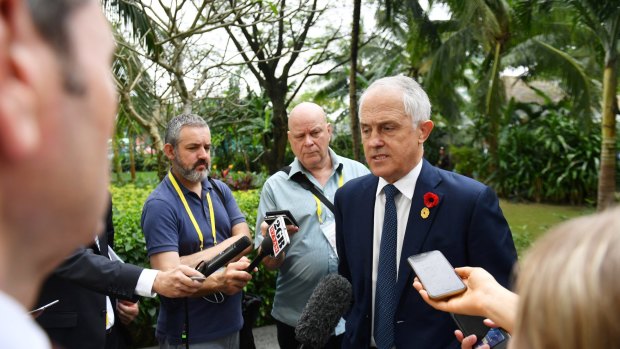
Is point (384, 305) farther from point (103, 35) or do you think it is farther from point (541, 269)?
point (103, 35)

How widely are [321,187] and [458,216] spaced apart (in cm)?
123

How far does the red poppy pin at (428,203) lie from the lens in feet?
7.16

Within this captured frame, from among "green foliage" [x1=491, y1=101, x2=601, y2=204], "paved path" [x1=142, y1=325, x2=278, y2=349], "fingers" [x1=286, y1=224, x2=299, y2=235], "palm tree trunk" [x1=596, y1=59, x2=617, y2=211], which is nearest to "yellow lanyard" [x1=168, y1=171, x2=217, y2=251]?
"fingers" [x1=286, y1=224, x2=299, y2=235]

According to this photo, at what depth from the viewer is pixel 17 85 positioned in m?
0.44

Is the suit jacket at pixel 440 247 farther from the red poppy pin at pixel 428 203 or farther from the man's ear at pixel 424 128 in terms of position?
the man's ear at pixel 424 128

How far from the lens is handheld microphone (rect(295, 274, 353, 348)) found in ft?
6.73

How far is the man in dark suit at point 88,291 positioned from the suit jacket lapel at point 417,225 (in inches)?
36.7

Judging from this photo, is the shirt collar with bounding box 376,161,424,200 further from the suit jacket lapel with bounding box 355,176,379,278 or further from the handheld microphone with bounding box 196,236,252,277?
the handheld microphone with bounding box 196,236,252,277

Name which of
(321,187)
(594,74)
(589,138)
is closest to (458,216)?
(321,187)

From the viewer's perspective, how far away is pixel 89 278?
2.31 metres

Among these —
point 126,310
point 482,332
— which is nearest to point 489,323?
point 482,332

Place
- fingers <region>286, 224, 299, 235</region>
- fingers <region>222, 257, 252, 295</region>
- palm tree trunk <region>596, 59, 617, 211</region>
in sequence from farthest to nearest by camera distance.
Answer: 1. palm tree trunk <region>596, 59, 617, 211</region>
2. fingers <region>286, 224, 299, 235</region>
3. fingers <region>222, 257, 252, 295</region>

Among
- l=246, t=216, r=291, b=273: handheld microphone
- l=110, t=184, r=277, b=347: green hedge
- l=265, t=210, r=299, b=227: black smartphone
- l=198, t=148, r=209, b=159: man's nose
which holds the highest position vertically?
l=198, t=148, r=209, b=159: man's nose


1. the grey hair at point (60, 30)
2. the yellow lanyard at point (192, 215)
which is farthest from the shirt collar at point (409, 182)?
the grey hair at point (60, 30)
